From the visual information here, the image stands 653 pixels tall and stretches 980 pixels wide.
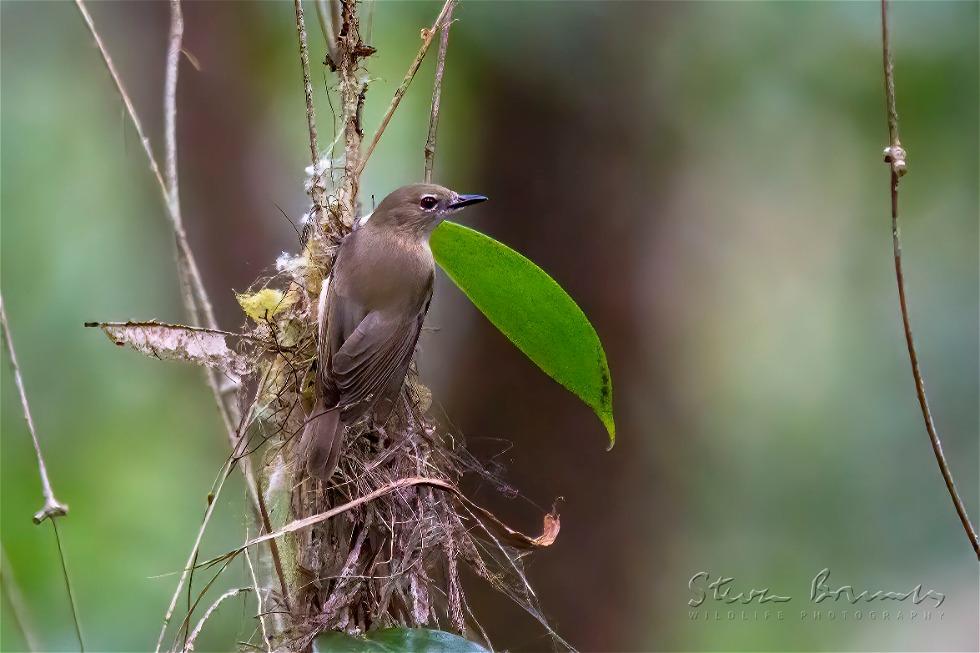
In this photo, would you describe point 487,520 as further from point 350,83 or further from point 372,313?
point 350,83

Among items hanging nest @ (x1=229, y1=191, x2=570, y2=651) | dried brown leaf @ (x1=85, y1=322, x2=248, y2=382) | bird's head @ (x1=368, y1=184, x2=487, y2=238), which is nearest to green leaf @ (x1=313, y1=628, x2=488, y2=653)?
hanging nest @ (x1=229, y1=191, x2=570, y2=651)

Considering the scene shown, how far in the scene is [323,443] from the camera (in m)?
1.77

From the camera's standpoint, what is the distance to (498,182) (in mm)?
4180

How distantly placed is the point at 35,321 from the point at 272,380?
2.26m

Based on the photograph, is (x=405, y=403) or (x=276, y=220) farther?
(x=276, y=220)

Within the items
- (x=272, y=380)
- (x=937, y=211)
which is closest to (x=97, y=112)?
(x=272, y=380)

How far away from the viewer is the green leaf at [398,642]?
1508 millimetres

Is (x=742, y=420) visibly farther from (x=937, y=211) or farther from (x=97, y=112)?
(x=97, y=112)

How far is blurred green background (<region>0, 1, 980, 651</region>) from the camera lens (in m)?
3.76

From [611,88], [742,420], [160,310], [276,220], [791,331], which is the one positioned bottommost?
[742,420]

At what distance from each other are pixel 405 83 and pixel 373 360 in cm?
64

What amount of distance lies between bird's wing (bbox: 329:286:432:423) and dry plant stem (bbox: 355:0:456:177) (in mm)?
411

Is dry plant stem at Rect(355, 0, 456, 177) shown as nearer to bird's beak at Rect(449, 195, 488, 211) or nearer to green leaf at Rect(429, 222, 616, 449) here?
green leaf at Rect(429, 222, 616, 449)

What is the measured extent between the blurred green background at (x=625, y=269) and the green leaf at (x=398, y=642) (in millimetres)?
2073
